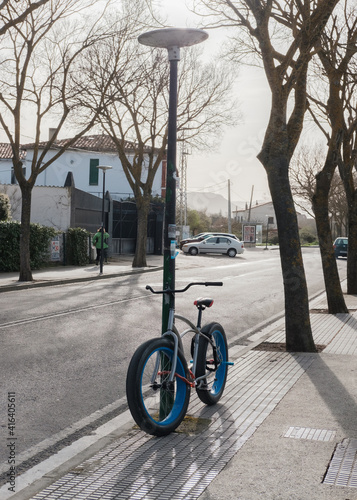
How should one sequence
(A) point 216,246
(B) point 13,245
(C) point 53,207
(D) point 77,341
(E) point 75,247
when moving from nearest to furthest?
(D) point 77,341 < (B) point 13,245 < (E) point 75,247 < (C) point 53,207 < (A) point 216,246

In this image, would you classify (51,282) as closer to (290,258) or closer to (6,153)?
(290,258)

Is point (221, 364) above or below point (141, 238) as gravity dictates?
below

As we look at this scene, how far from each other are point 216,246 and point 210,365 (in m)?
42.1

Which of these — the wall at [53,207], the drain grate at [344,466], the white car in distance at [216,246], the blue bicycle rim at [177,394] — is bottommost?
the drain grate at [344,466]

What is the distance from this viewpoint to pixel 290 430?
509 cm

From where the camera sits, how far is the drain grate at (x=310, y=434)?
16.0 feet

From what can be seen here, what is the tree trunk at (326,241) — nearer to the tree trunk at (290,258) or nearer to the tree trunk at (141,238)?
the tree trunk at (290,258)

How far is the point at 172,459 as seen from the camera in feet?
14.5

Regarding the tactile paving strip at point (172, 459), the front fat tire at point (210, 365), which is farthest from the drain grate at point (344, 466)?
the front fat tire at point (210, 365)

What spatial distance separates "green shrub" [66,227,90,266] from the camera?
30109 millimetres

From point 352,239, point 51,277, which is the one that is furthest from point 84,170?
point 352,239

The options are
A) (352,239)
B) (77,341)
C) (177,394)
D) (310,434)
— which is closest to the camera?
(310,434)

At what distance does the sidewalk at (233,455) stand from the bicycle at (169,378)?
5.4 inches

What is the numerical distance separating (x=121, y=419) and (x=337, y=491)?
2.33m
